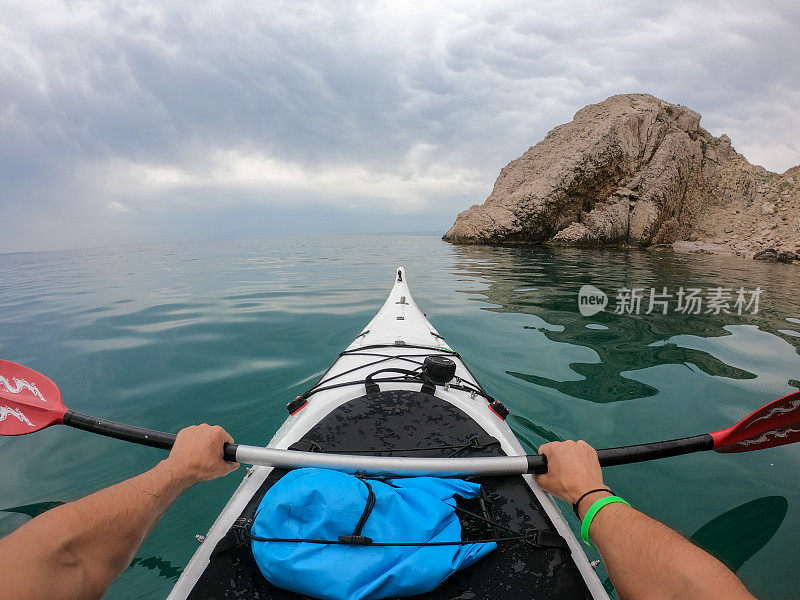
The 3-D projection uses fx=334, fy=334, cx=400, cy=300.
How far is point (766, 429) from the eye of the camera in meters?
2.04

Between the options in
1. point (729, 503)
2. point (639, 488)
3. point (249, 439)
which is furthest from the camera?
point (249, 439)

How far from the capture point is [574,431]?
2932mm

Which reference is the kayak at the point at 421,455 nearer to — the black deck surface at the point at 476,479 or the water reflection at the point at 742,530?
the black deck surface at the point at 476,479

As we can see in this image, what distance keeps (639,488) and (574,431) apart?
63cm

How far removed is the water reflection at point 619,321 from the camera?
3.82m

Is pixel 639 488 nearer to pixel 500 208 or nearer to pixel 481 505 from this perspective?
pixel 481 505

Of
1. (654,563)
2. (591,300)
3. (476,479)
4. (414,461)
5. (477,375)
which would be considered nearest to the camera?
(654,563)

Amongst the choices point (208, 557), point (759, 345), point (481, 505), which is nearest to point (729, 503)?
point (481, 505)

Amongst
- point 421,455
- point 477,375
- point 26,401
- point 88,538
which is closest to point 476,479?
point 421,455

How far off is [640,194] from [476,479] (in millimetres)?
24943

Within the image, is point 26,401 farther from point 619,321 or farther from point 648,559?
point 619,321

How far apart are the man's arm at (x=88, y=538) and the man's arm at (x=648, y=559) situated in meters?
1.65

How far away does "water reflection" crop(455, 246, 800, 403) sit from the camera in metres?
3.82

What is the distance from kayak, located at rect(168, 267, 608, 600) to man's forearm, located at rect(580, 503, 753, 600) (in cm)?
13
